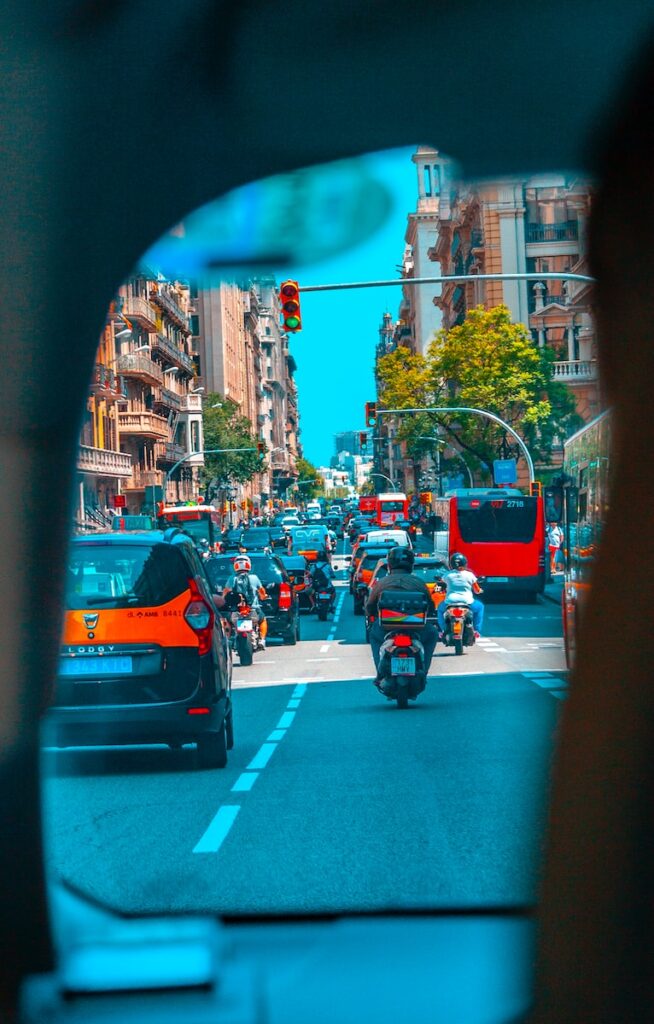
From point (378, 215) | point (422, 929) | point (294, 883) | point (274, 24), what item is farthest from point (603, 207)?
point (294, 883)

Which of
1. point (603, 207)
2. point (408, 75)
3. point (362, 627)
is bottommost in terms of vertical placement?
point (362, 627)

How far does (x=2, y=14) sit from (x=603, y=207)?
7.14ft

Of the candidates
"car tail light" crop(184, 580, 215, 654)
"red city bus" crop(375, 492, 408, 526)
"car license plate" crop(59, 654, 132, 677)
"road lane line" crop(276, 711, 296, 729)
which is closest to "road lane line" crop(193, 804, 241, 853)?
"car license plate" crop(59, 654, 132, 677)

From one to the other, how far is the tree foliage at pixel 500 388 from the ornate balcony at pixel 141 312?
1628mm

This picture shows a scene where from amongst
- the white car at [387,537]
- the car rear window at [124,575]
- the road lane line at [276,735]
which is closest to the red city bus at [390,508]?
the white car at [387,537]

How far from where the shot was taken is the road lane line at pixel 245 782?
35.8ft

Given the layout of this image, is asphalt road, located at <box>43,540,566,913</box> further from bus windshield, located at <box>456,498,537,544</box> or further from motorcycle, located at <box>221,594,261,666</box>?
bus windshield, located at <box>456,498,537,544</box>

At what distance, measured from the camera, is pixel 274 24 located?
587 cm

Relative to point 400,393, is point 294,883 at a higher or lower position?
lower

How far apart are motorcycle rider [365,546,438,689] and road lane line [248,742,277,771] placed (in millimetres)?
3380

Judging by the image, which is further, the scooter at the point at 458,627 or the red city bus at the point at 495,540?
the red city bus at the point at 495,540

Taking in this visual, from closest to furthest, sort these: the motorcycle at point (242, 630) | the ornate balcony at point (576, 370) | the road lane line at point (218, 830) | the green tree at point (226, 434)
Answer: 1. the ornate balcony at point (576, 370)
2. the road lane line at point (218, 830)
3. the green tree at point (226, 434)
4. the motorcycle at point (242, 630)

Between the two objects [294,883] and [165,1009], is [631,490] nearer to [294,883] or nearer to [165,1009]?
[165,1009]

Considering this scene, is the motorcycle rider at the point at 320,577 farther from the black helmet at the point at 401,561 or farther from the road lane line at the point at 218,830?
the road lane line at the point at 218,830
